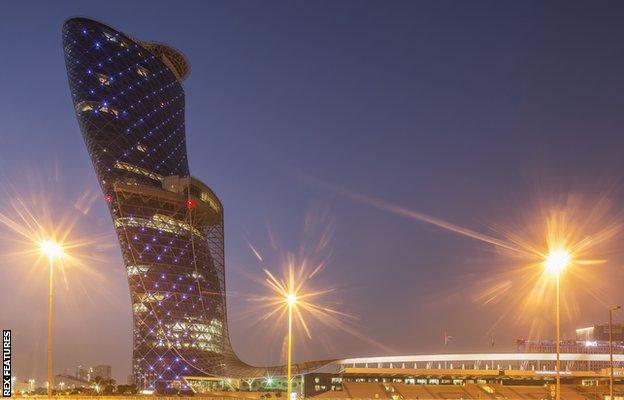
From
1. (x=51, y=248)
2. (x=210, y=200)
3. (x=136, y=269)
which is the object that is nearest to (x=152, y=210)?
(x=136, y=269)

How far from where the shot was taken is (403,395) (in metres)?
103

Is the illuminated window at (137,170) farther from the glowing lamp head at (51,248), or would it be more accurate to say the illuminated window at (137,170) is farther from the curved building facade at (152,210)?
the glowing lamp head at (51,248)

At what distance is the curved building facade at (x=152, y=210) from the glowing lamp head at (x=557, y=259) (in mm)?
83912

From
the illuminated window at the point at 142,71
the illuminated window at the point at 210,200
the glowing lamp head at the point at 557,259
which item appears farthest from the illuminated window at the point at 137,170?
the glowing lamp head at the point at 557,259

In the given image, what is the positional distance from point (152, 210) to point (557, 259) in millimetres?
100973

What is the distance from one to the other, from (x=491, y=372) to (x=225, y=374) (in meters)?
44.9

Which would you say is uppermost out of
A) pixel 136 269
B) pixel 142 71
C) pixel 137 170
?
pixel 142 71

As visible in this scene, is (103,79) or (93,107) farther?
(103,79)

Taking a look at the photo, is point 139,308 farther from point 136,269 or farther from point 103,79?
point 103,79

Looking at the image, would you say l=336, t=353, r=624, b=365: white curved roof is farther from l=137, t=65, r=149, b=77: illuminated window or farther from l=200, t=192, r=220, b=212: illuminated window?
l=137, t=65, r=149, b=77: illuminated window

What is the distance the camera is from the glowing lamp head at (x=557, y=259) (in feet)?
115

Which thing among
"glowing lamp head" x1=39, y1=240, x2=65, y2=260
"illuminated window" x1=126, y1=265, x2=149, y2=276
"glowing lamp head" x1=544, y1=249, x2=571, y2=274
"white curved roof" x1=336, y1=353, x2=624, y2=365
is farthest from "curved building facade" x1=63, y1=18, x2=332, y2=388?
"glowing lamp head" x1=544, y1=249, x2=571, y2=274

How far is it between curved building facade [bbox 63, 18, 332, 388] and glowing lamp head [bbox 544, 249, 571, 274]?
83.9 m

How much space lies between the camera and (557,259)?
1383 inches
